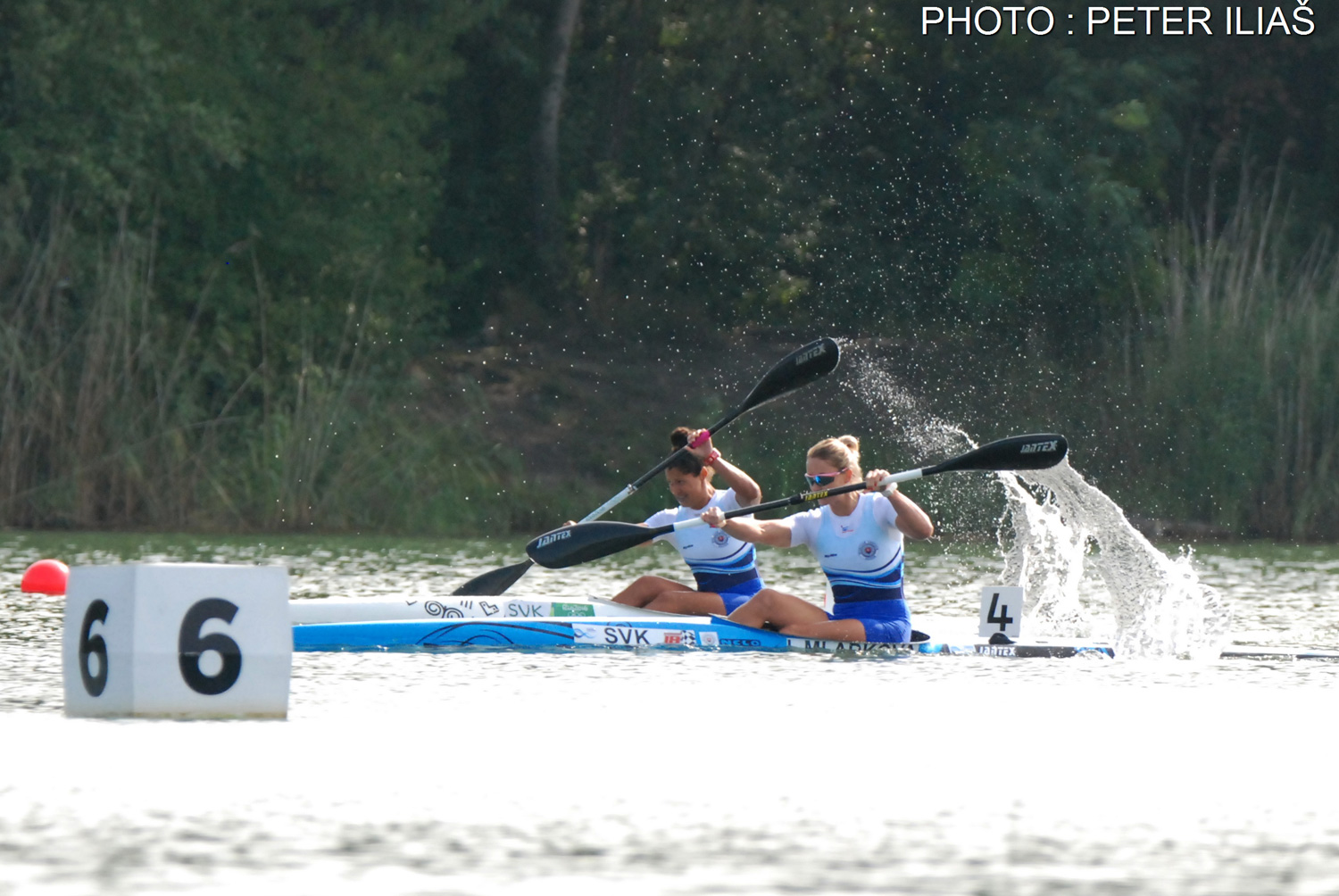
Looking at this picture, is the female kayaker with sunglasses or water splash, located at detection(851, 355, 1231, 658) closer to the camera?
the female kayaker with sunglasses

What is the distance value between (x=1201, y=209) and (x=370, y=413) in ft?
39.0

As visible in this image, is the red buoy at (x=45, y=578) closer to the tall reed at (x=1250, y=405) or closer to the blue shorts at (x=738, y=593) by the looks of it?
the blue shorts at (x=738, y=593)

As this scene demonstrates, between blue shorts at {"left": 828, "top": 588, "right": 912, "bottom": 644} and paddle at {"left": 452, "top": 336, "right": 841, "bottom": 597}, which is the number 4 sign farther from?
paddle at {"left": 452, "top": 336, "right": 841, "bottom": 597}

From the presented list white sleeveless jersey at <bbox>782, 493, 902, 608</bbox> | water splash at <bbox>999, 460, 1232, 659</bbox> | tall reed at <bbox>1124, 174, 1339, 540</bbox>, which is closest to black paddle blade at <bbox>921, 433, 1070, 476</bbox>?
water splash at <bbox>999, 460, 1232, 659</bbox>

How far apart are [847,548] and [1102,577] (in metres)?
2.63

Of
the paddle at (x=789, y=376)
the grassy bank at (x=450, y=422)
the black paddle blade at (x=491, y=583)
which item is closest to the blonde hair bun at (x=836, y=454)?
the paddle at (x=789, y=376)

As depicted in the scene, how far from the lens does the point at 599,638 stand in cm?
1107

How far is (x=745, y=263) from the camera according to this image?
31.0m

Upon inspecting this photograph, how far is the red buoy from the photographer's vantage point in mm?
13812

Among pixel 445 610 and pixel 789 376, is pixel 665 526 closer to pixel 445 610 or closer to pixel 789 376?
pixel 445 610

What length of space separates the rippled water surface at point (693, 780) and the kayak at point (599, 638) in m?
0.19

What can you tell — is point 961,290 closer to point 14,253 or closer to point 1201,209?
point 1201,209

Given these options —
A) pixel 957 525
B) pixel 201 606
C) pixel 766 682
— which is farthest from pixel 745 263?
pixel 201 606

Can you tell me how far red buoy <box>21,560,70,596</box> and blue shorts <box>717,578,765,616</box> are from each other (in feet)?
13.7
